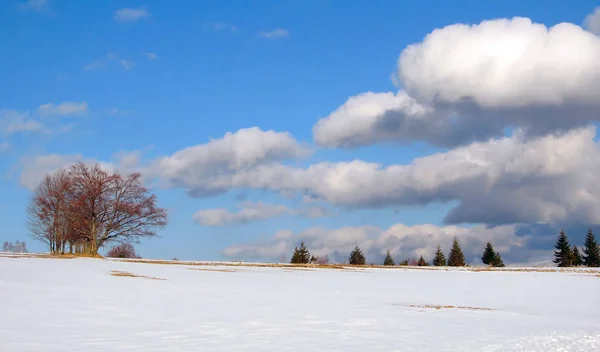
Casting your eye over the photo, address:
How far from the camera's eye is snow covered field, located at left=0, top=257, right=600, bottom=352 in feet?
53.9

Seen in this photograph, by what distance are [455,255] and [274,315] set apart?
88095mm

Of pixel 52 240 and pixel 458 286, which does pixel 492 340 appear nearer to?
pixel 458 286

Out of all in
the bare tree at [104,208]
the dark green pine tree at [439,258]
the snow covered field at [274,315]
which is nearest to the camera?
the snow covered field at [274,315]

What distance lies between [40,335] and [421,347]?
428 inches

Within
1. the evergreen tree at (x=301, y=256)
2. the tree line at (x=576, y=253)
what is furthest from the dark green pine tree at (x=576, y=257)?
the evergreen tree at (x=301, y=256)

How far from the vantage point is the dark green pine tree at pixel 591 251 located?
93000 mm

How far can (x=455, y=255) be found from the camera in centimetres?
10462

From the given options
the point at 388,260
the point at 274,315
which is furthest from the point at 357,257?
the point at 274,315

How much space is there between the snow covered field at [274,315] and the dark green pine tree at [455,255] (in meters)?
66.6

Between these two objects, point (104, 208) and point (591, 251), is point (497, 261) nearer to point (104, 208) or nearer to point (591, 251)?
point (591, 251)

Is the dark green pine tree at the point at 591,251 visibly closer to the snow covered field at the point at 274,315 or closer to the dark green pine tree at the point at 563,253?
the dark green pine tree at the point at 563,253

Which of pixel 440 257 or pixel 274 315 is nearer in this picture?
pixel 274 315

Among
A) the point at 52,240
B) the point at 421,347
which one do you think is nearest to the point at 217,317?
the point at 421,347

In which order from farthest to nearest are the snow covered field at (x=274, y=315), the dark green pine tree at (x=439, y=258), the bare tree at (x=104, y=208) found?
the dark green pine tree at (x=439, y=258)
the bare tree at (x=104, y=208)
the snow covered field at (x=274, y=315)
